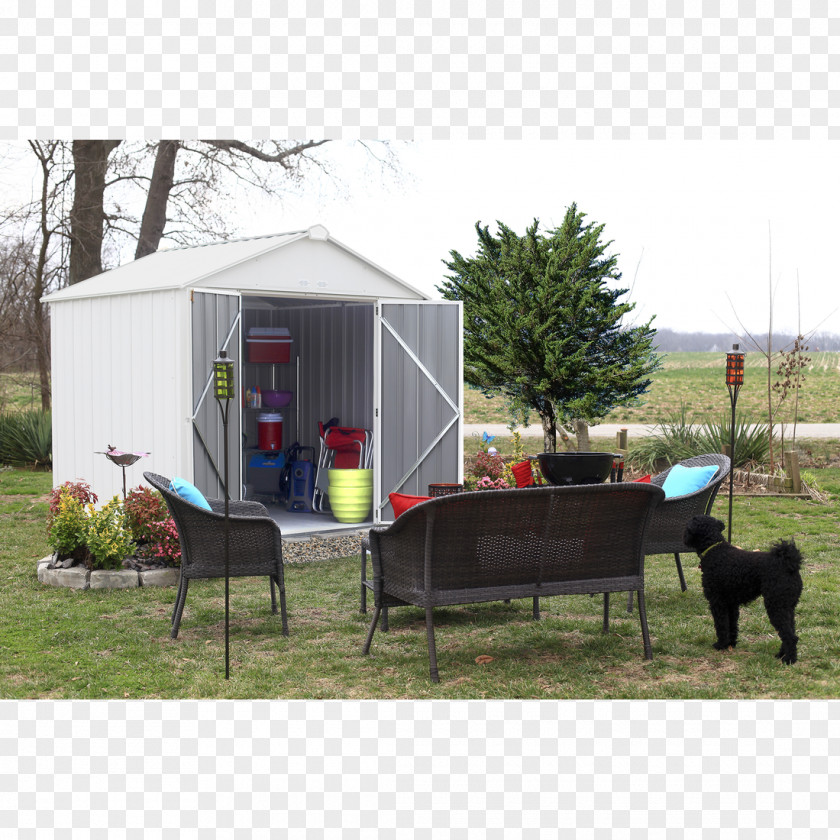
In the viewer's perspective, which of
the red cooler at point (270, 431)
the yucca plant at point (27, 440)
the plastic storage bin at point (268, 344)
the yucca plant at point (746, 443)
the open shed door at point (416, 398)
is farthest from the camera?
the yucca plant at point (27, 440)

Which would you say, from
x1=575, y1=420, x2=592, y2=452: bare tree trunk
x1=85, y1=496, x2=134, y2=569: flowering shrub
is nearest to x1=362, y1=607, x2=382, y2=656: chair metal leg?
x1=85, y1=496, x2=134, y2=569: flowering shrub

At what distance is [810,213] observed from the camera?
2202 centimetres

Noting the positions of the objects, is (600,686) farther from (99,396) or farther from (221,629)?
(99,396)

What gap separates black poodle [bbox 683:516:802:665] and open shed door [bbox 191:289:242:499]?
379 cm

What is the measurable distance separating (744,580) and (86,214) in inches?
493

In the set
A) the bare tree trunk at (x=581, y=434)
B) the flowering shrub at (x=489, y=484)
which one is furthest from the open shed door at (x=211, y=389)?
the bare tree trunk at (x=581, y=434)

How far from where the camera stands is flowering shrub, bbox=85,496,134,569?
6.29 metres

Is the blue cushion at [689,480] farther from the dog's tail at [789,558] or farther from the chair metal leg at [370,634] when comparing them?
the chair metal leg at [370,634]

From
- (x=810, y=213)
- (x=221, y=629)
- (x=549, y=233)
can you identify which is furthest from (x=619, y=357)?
(x=810, y=213)

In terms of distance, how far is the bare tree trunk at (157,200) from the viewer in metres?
15.3

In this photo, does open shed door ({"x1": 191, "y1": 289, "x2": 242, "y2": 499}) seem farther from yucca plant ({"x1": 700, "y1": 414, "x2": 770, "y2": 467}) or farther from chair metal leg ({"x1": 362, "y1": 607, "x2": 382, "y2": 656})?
yucca plant ({"x1": 700, "y1": 414, "x2": 770, "y2": 467})

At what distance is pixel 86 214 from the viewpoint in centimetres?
1445

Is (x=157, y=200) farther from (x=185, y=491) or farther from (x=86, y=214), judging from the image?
(x=185, y=491)

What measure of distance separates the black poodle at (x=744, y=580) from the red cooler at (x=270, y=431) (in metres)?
5.98
